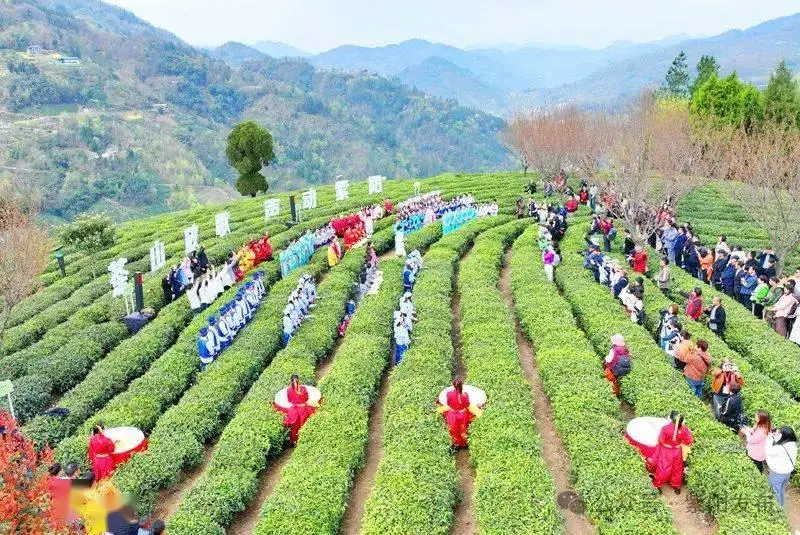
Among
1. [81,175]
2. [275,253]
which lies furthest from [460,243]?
[81,175]

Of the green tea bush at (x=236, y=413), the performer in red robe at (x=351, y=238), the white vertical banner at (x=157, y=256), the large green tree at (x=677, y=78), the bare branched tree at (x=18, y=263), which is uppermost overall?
the large green tree at (x=677, y=78)

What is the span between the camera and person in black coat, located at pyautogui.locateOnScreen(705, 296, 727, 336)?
16.0 metres

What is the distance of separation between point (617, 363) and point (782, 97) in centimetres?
3686

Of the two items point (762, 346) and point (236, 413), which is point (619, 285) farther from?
point (236, 413)

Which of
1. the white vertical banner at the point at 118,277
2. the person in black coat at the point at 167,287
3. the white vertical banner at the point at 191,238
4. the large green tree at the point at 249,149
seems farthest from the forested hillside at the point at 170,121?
the white vertical banner at the point at 118,277

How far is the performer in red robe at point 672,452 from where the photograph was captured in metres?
10.4

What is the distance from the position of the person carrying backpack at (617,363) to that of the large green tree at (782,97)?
33186 mm

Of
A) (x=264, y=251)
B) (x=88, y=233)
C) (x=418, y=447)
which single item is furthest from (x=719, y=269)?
(x=88, y=233)

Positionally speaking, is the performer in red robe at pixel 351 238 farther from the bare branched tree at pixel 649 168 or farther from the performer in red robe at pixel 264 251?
the bare branched tree at pixel 649 168

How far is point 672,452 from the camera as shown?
34.3 feet

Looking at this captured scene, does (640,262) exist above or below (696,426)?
above

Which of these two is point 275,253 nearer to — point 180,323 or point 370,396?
point 180,323

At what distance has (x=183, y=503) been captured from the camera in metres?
9.98

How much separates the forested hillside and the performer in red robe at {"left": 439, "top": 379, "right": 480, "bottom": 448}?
54.5 metres
